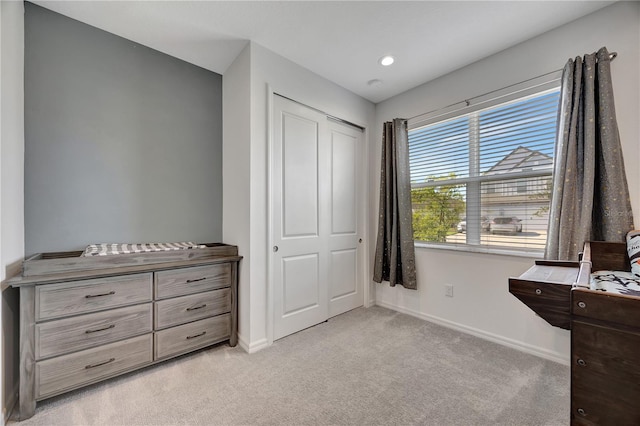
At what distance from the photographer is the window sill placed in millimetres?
2125

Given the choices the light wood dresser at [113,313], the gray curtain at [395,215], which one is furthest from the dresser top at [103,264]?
the gray curtain at [395,215]

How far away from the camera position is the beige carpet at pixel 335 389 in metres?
1.46

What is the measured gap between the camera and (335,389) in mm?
1695

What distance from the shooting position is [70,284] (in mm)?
1591

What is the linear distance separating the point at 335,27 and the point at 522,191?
78.3 inches

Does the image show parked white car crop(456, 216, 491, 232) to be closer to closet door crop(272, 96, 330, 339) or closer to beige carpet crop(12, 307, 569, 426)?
beige carpet crop(12, 307, 569, 426)

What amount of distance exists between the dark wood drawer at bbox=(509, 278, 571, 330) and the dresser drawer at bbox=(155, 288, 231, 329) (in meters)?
1.98

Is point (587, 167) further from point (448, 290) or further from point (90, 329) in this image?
point (90, 329)

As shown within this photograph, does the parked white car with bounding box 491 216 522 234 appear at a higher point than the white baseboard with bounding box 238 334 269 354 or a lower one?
higher

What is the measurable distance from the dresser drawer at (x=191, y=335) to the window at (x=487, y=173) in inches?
83.3

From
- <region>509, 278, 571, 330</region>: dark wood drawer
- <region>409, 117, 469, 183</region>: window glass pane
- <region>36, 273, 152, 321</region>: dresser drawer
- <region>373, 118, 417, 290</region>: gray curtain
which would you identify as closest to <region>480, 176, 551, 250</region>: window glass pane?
<region>409, 117, 469, 183</region>: window glass pane

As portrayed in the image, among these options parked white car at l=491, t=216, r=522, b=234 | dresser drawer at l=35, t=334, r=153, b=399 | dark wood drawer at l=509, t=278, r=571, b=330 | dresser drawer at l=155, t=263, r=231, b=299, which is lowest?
dresser drawer at l=35, t=334, r=153, b=399

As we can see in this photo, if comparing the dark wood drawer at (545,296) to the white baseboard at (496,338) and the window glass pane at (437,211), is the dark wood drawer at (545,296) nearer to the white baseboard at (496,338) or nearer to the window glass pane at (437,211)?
the white baseboard at (496,338)

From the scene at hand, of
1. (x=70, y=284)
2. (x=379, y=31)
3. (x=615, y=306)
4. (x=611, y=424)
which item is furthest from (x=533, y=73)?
(x=70, y=284)
